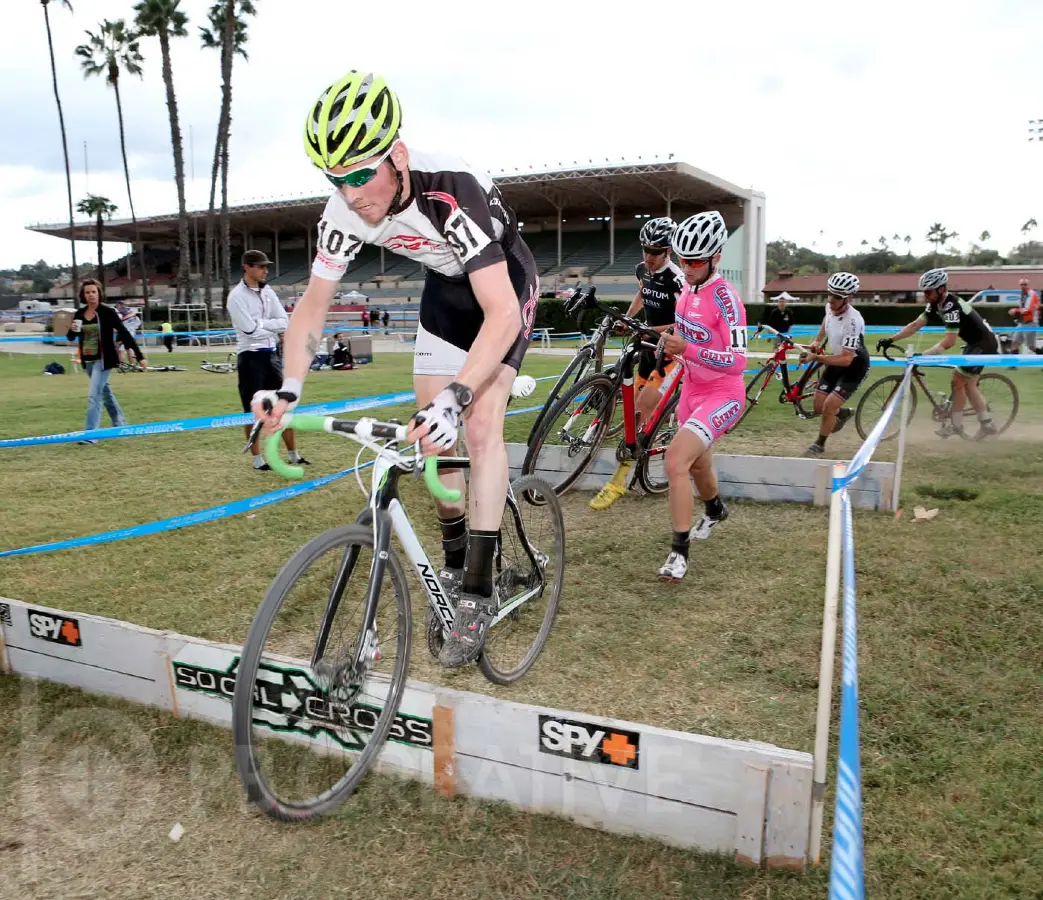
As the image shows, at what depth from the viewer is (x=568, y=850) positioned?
2621mm

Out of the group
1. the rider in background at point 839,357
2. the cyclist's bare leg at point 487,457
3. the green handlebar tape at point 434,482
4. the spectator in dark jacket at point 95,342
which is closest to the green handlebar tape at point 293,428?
the green handlebar tape at point 434,482

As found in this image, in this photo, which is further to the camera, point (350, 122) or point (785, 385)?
point (785, 385)

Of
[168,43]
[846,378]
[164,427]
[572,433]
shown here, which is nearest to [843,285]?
[846,378]

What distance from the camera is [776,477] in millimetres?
6863

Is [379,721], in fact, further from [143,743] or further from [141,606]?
[141,606]

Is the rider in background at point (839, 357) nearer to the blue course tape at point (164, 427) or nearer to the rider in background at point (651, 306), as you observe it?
the rider in background at point (651, 306)

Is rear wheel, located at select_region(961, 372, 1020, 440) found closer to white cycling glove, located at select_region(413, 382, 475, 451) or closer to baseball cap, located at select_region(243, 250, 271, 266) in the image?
baseball cap, located at select_region(243, 250, 271, 266)

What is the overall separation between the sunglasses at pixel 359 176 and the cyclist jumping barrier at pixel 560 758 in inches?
70.9

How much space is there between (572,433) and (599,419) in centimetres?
26

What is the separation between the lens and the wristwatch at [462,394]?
262cm

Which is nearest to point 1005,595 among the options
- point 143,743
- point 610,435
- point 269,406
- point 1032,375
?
point 610,435

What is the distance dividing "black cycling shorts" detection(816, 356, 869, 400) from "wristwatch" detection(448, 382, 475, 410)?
728cm

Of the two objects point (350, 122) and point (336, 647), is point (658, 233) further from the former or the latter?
point (336, 647)

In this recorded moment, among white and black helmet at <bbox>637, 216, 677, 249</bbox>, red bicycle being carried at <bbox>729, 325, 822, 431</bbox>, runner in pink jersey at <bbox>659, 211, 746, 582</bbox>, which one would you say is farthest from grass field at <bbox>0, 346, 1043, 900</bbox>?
red bicycle being carried at <bbox>729, 325, 822, 431</bbox>
